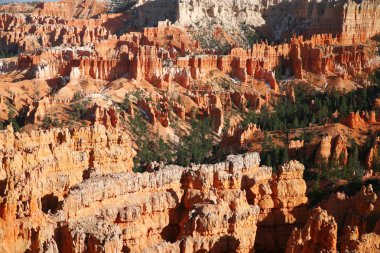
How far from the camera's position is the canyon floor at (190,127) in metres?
38.6

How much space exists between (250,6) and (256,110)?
5486 centimetres

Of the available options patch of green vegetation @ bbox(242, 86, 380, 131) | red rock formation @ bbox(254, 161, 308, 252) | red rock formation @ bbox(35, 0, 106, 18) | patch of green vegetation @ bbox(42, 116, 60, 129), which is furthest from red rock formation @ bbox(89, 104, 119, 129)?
red rock formation @ bbox(35, 0, 106, 18)

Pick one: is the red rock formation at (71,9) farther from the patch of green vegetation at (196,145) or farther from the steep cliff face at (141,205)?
the steep cliff face at (141,205)

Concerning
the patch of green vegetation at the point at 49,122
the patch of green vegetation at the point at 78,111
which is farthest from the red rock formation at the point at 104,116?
the patch of green vegetation at the point at 49,122

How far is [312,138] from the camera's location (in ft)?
223

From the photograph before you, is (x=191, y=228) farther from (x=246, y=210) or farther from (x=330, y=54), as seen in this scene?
(x=330, y=54)

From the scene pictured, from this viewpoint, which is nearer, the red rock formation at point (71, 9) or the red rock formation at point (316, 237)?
the red rock formation at point (316, 237)

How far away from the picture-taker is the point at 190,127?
87.6 meters

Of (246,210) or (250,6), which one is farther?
(250,6)

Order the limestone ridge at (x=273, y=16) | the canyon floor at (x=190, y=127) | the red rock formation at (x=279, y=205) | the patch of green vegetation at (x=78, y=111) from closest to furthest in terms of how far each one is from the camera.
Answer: the canyon floor at (x=190, y=127), the red rock formation at (x=279, y=205), the patch of green vegetation at (x=78, y=111), the limestone ridge at (x=273, y=16)

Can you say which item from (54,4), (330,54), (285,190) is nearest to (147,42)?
(330,54)

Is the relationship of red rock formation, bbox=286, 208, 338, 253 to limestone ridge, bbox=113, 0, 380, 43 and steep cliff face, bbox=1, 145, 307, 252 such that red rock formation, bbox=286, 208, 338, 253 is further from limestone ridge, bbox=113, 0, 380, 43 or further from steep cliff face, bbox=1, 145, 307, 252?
limestone ridge, bbox=113, 0, 380, 43

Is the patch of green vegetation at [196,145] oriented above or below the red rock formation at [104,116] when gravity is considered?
below

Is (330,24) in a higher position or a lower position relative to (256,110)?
higher
